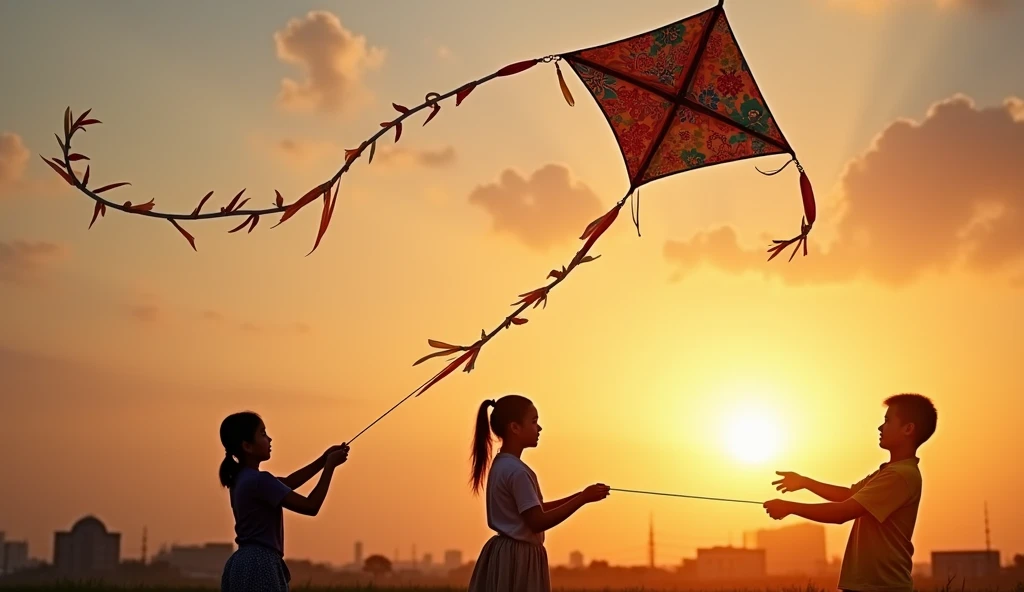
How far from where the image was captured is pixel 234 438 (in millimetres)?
7488

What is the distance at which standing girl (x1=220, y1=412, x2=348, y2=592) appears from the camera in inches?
288

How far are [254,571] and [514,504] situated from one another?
1746 mm

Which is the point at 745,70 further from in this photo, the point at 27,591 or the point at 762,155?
the point at 27,591

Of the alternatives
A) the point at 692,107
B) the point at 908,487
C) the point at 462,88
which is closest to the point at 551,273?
the point at 462,88

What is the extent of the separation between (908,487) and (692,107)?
431cm

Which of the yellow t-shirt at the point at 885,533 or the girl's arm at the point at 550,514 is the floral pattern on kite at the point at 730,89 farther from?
the girl's arm at the point at 550,514

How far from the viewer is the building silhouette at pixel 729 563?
96562mm

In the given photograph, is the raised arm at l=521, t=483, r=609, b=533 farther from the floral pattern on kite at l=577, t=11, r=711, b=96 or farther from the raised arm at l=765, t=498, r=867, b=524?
the floral pattern on kite at l=577, t=11, r=711, b=96

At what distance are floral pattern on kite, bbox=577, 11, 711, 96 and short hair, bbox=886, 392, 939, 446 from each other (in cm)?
395

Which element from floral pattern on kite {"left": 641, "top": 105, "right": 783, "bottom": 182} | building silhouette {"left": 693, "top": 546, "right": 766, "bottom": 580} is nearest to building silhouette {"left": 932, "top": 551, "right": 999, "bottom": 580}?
building silhouette {"left": 693, "top": 546, "right": 766, "bottom": 580}

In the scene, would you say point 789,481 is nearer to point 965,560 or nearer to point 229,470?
point 229,470

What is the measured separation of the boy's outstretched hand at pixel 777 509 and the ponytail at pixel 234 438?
11.0ft

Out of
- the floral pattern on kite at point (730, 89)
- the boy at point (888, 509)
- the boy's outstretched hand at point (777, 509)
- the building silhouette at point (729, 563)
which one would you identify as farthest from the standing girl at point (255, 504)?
the building silhouette at point (729, 563)

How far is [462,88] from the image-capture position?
8906 mm
